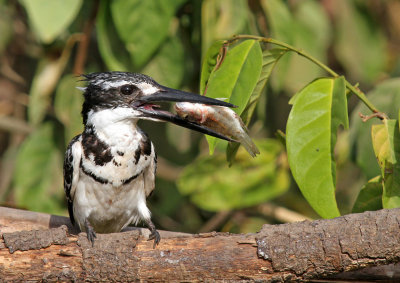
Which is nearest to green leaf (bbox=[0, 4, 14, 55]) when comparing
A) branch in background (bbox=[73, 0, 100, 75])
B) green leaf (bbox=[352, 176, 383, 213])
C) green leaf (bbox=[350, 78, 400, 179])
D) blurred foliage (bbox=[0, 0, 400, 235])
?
blurred foliage (bbox=[0, 0, 400, 235])

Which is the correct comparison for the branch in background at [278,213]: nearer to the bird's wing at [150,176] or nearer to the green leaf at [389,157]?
the bird's wing at [150,176]

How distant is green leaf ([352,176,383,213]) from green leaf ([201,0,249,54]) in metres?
1.33

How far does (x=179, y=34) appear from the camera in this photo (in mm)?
4078

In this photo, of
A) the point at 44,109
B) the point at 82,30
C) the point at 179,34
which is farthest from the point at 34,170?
the point at 179,34

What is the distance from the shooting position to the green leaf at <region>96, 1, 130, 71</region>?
3.79 metres

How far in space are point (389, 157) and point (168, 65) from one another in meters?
1.81

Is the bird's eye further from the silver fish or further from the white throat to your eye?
the silver fish

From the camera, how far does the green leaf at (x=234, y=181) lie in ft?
14.7

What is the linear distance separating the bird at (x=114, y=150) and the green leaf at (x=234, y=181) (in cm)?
91

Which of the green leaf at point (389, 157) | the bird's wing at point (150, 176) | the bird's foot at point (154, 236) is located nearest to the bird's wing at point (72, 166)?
the bird's wing at point (150, 176)

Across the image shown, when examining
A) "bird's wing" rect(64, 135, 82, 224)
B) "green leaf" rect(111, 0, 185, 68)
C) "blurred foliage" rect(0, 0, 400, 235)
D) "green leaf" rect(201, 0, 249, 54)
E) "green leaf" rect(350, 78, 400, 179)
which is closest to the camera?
"green leaf" rect(350, 78, 400, 179)

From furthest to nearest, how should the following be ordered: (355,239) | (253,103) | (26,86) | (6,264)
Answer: (26,86), (253,103), (6,264), (355,239)

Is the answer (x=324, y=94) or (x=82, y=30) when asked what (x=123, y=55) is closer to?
(x=82, y=30)

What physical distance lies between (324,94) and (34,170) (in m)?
2.74
